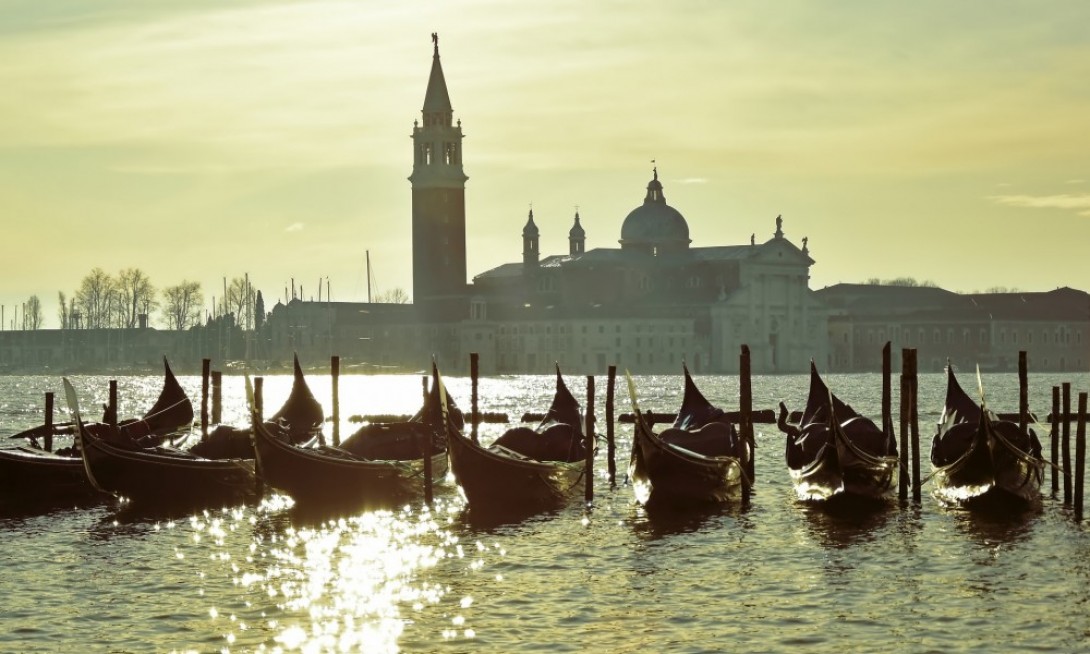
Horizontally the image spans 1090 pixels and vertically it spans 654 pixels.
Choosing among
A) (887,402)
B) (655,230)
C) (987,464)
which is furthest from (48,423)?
(655,230)

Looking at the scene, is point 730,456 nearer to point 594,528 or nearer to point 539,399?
point 594,528

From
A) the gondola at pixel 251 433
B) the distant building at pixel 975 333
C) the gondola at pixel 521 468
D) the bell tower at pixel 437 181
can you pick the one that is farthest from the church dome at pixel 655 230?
the gondola at pixel 521 468

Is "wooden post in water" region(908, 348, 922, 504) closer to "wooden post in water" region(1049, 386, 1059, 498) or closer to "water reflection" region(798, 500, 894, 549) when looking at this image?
"water reflection" region(798, 500, 894, 549)

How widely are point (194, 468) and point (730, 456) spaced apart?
810cm

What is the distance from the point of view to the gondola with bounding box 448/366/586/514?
25.6 m

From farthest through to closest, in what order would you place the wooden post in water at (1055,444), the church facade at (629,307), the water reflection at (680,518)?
the church facade at (629,307) < the wooden post in water at (1055,444) < the water reflection at (680,518)

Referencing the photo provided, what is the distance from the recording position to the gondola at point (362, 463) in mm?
25938

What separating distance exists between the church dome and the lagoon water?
98.4 meters

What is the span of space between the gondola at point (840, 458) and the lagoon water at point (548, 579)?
0.43 meters

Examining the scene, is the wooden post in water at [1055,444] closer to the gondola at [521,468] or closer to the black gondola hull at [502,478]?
the gondola at [521,468]

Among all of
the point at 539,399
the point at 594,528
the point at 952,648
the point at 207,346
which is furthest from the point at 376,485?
the point at 207,346

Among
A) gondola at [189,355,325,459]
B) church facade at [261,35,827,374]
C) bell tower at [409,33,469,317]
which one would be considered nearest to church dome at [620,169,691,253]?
church facade at [261,35,827,374]

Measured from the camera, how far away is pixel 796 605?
18.2 metres

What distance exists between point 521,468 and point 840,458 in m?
4.66
